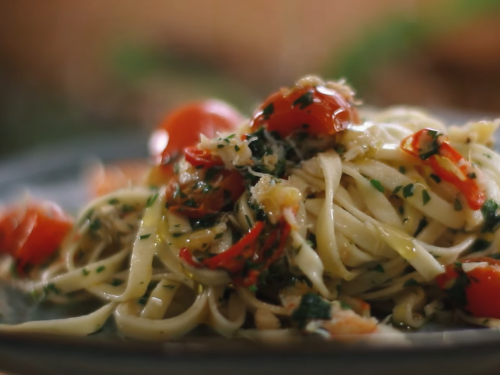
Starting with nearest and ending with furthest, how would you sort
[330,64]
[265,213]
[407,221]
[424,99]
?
1. [265,213]
2. [407,221]
3. [424,99]
4. [330,64]

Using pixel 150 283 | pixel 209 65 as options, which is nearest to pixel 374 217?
pixel 150 283

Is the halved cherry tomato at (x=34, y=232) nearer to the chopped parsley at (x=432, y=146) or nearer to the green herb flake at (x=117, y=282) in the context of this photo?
the green herb flake at (x=117, y=282)

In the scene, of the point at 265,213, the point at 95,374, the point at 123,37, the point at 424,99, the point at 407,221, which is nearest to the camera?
the point at 95,374

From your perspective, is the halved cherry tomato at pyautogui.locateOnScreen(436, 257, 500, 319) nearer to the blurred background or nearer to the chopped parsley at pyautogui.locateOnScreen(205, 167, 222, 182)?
the chopped parsley at pyautogui.locateOnScreen(205, 167, 222, 182)

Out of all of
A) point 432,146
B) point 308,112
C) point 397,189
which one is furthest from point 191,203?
point 432,146

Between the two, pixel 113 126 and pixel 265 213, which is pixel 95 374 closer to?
pixel 265 213

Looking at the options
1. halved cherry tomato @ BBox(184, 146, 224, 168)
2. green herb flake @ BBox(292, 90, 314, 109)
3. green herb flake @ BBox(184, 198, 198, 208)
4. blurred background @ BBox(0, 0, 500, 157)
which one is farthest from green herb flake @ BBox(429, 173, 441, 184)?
blurred background @ BBox(0, 0, 500, 157)

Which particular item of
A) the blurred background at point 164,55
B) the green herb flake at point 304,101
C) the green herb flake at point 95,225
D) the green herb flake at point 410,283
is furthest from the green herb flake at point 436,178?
the blurred background at point 164,55
